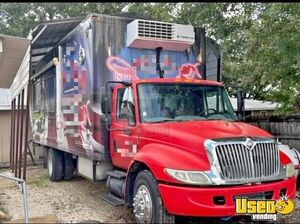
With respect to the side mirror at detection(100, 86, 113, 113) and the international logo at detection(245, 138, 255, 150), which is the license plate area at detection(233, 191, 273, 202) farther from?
the side mirror at detection(100, 86, 113, 113)

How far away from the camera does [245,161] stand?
4758mm

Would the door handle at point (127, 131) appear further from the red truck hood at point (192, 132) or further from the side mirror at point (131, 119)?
the red truck hood at point (192, 132)

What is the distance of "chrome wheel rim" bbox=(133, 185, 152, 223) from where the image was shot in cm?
505

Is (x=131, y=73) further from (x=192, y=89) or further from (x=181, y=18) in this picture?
(x=181, y=18)

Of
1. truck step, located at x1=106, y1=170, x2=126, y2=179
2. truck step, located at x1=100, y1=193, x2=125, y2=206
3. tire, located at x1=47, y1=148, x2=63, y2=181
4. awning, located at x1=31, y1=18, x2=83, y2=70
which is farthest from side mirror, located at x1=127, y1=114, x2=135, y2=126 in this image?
tire, located at x1=47, y1=148, x2=63, y2=181

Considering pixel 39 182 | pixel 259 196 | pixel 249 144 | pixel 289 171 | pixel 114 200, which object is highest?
pixel 249 144

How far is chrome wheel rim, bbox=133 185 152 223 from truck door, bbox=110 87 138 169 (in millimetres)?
830

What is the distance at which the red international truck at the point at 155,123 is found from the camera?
15.3ft

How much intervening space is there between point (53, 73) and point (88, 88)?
2745mm

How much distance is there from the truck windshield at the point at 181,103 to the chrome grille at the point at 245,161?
44.0 inches

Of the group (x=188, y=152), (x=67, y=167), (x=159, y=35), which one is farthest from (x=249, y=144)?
(x=67, y=167)

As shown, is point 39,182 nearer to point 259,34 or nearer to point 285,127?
point 285,127

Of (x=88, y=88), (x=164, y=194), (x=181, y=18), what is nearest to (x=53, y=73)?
(x=88, y=88)

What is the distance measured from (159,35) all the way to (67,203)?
3.70m
